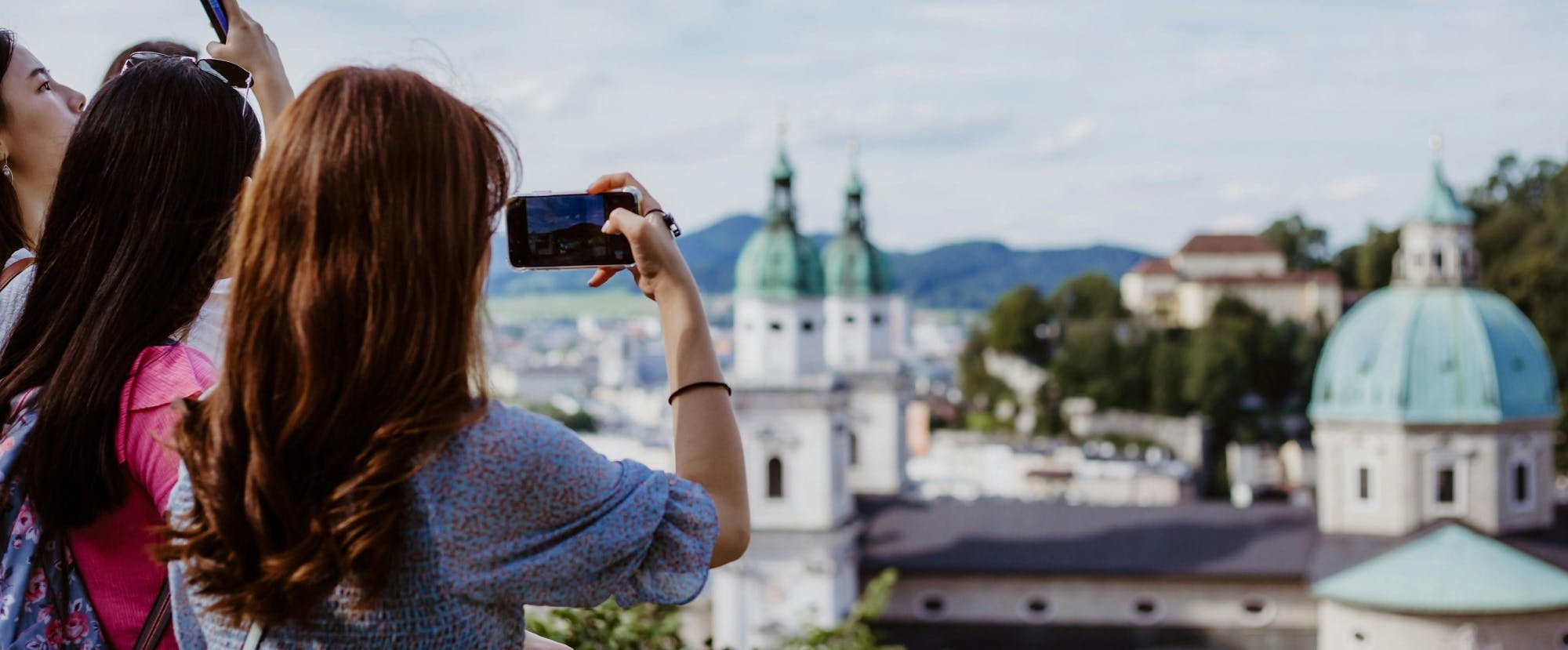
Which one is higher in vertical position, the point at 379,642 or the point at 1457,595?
the point at 379,642

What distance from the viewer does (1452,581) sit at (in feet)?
75.9

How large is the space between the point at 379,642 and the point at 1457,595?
23.1m

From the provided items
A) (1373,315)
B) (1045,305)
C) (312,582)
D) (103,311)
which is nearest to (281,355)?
(312,582)

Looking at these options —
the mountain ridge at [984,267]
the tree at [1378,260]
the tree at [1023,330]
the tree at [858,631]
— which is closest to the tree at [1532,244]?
the tree at [1378,260]

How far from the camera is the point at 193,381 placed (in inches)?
82.1

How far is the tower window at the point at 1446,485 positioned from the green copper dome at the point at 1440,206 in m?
3.73

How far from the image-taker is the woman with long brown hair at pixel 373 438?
1.72 meters

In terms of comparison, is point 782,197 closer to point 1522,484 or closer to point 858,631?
point 1522,484

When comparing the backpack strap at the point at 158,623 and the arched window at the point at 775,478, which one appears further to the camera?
the arched window at the point at 775,478

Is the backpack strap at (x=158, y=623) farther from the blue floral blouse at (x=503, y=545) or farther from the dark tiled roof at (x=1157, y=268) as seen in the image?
the dark tiled roof at (x=1157, y=268)

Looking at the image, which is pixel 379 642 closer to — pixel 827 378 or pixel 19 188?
pixel 19 188

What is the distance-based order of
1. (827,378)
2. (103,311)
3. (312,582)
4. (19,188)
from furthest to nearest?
(827,378) → (19,188) → (103,311) → (312,582)

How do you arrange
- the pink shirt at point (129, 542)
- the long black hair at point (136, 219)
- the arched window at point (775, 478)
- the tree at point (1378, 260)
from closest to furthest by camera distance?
the pink shirt at point (129, 542) → the long black hair at point (136, 219) → the arched window at point (775, 478) → the tree at point (1378, 260)

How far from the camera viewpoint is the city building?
67.9 meters
